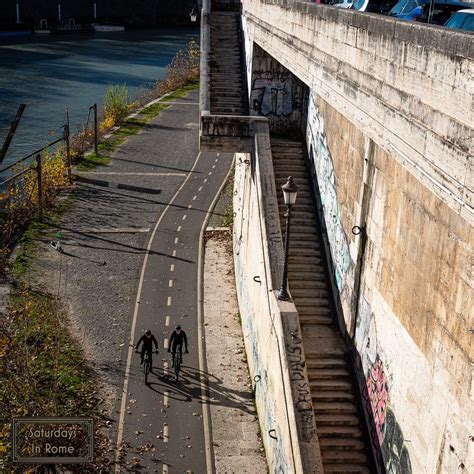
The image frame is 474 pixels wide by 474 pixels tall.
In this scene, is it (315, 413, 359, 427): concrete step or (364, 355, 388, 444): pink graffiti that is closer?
(364, 355, 388, 444): pink graffiti

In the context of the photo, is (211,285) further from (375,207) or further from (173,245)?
(375,207)

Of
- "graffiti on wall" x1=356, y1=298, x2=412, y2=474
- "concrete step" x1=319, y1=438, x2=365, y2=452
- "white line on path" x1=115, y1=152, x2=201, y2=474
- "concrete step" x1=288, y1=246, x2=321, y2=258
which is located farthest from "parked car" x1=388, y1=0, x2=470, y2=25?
"white line on path" x1=115, y1=152, x2=201, y2=474

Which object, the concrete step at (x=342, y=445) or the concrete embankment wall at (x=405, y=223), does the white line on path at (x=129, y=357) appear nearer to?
the concrete step at (x=342, y=445)

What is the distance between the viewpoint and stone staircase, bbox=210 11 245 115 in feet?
95.7

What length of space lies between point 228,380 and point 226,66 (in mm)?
16177

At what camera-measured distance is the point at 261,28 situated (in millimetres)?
27391

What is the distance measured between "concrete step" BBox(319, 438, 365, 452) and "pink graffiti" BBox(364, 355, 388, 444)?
0.98 meters

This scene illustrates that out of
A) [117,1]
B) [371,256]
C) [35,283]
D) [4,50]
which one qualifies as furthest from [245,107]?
[117,1]

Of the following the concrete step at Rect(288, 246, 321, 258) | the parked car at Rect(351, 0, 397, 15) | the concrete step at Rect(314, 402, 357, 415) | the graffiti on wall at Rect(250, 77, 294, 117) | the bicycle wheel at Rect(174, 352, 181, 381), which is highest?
the parked car at Rect(351, 0, 397, 15)

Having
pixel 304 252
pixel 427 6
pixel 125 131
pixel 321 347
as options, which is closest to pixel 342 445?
pixel 321 347

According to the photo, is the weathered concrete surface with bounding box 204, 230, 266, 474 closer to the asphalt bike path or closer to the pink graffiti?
the asphalt bike path

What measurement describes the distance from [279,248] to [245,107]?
37.2 feet

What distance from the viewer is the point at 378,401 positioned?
13.8 m

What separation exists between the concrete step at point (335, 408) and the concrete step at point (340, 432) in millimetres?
360
